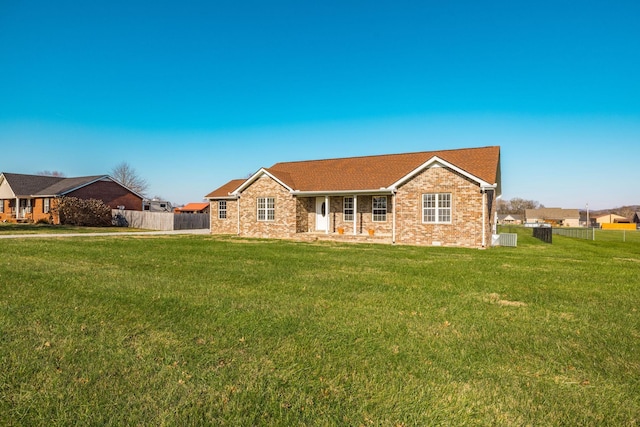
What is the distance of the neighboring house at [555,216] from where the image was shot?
102119 mm

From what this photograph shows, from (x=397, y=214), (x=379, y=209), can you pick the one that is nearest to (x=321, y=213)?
(x=379, y=209)

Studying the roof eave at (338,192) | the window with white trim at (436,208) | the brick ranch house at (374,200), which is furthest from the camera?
the roof eave at (338,192)

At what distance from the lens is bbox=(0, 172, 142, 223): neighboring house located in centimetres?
3800

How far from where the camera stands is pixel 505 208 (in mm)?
135000

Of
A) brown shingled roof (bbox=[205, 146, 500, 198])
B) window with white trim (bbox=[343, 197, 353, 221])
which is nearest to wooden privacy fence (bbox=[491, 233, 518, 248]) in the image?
brown shingled roof (bbox=[205, 146, 500, 198])

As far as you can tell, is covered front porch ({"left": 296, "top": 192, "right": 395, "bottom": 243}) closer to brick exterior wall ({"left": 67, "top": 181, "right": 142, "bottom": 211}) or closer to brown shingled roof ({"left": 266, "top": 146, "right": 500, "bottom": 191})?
brown shingled roof ({"left": 266, "top": 146, "right": 500, "bottom": 191})

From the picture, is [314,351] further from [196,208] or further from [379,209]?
[196,208]

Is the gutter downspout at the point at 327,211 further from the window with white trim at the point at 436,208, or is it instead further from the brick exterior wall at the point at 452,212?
the window with white trim at the point at 436,208

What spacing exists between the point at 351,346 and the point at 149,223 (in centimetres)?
3534

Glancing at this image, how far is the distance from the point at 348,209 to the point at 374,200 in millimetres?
1848

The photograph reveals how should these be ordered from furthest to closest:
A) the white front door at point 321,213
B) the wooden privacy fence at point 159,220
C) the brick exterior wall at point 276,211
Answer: the wooden privacy fence at point 159,220 → the white front door at point 321,213 → the brick exterior wall at point 276,211

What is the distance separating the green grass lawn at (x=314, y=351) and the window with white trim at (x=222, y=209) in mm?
19386

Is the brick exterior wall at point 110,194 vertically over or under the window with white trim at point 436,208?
over

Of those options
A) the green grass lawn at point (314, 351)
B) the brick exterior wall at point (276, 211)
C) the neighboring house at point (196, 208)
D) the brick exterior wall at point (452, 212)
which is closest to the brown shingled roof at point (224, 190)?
the brick exterior wall at point (276, 211)
